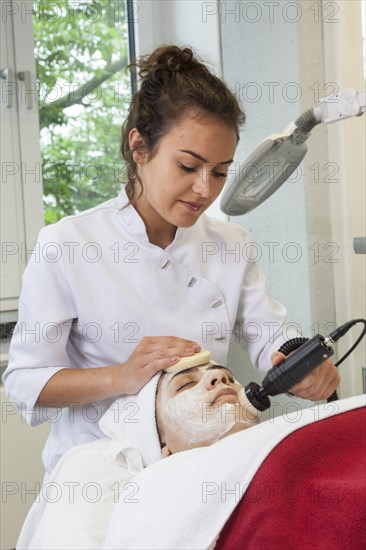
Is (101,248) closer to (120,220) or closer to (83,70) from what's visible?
(120,220)

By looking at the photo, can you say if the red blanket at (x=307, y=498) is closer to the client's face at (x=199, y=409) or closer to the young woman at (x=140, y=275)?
the client's face at (x=199, y=409)

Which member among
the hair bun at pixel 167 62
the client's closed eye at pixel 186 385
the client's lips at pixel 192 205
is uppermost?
the hair bun at pixel 167 62

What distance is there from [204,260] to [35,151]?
930 mm

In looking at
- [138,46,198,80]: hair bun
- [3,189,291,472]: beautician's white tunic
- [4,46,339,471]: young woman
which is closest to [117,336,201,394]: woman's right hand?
[4,46,339,471]: young woman

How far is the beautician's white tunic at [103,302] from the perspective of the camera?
1.28 meters

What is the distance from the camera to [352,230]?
5.61 ft

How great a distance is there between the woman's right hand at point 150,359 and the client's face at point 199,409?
0.03m

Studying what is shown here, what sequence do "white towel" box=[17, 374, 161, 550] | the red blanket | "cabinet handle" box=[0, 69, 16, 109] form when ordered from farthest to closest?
1. "cabinet handle" box=[0, 69, 16, 109]
2. "white towel" box=[17, 374, 161, 550]
3. the red blanket

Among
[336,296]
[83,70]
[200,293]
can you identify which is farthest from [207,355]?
[83,70]

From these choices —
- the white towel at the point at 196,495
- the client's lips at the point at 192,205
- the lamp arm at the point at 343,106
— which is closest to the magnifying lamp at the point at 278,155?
the lamp arm at the point at 343,106

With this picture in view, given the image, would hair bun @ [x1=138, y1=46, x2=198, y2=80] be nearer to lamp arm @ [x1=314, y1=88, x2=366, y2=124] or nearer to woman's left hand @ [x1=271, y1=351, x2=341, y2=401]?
lamp arm @ [x1=314, y1=88, x2=366, y2=124]

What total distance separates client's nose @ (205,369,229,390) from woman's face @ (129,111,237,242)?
0.32 metres

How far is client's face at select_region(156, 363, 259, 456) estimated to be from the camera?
3.51 feet

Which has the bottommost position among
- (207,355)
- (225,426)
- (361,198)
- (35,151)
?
(225,426)
